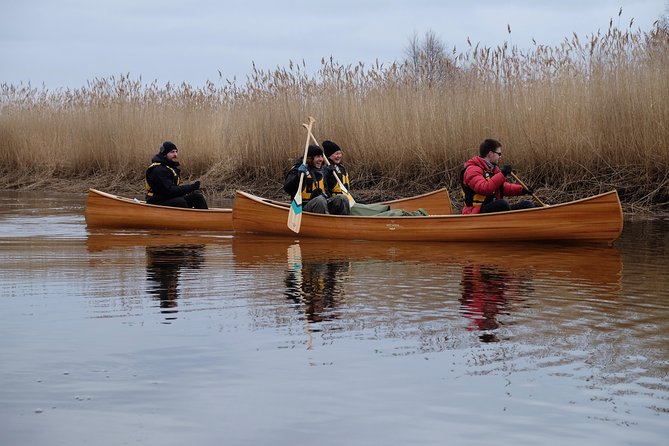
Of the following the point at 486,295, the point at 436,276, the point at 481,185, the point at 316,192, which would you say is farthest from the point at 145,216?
the point at 486,295

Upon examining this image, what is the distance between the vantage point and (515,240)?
9.91 metres

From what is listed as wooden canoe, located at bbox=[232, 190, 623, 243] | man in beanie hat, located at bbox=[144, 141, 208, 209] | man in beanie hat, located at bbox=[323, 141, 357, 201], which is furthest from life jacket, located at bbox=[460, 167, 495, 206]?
man in beanie hat, located at bbox=[144, 141, 208, 209]

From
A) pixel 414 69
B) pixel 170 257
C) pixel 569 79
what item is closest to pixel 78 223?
pixel 170 257

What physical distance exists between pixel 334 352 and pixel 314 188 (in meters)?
6.25

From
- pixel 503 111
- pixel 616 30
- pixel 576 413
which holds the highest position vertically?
pixel 616 30

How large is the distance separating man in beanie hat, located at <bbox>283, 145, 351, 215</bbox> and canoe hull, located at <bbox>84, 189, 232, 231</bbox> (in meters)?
0.94

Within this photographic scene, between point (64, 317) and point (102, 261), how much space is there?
9.59 feet

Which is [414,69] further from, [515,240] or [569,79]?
[515,240]

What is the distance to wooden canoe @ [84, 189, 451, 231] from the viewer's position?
38.2 ft

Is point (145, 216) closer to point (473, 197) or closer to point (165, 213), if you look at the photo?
point (165, 213)

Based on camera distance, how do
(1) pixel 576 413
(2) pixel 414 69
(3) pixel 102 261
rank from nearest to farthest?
1. (1) pixel 576 413
2. (3) pixel 102 261
3. (2) pixel 414 69

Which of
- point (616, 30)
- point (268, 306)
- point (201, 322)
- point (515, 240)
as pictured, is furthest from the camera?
point (616, 30)

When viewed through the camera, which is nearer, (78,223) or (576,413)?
(576,413)

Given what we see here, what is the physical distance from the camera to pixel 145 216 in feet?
39.2
